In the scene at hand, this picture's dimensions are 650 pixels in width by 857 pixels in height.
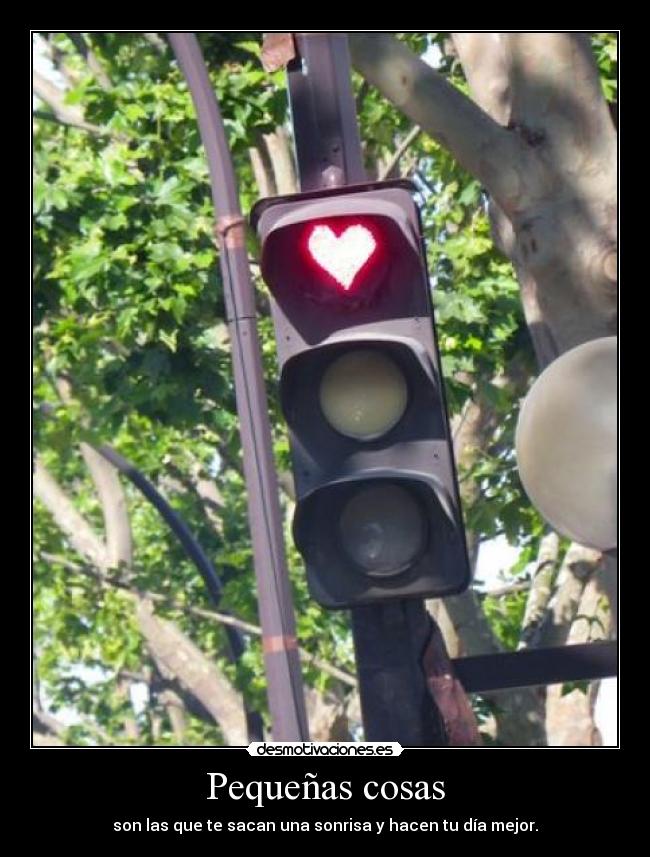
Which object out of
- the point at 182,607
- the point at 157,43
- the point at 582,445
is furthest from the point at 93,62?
the point at 582,445

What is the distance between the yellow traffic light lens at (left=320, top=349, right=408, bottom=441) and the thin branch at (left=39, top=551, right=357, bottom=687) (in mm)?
10629

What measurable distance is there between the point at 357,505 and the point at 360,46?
3128mm

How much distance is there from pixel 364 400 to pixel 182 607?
39.7 ft

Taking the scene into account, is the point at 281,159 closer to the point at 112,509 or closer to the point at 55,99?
the point at 55,99

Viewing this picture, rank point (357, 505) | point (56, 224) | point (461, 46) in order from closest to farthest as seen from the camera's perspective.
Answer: point (357, 505), point (461, 46), point (56, 224)

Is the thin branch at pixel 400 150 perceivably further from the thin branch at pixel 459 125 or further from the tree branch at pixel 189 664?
the thin branch at pixel 459 125

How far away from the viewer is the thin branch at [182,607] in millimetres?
15828

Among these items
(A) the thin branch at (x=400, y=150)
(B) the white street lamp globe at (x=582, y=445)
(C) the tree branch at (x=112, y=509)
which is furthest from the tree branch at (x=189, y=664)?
(B) the white street lamp globe at (x=582, y=445)

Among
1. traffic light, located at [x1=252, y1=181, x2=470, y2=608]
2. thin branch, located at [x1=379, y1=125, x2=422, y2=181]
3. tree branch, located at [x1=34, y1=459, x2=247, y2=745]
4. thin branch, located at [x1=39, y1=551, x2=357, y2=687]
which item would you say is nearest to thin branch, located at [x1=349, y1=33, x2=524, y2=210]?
traffic light, located at [x1=252, y1=181, x2=470, y2=608]
